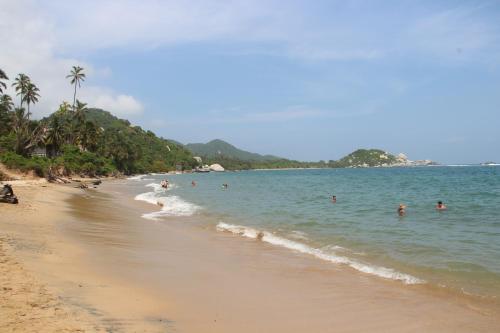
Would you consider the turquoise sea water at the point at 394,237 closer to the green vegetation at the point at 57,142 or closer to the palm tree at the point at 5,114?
the green vegetation at the point at 57,142

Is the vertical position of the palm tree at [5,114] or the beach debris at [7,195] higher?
the palm tree at [5,114]

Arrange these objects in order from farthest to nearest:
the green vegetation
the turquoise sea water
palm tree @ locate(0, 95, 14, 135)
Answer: palm tree @ locate(0, 95, 14, 135) < the green vegetation < the turquoise sea water

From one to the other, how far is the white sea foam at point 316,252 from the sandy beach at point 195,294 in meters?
0.45

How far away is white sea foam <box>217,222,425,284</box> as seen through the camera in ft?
32.8

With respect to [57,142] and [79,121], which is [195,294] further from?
[79,121]

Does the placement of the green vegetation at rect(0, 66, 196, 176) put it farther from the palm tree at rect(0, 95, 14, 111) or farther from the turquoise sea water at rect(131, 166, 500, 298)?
the turquoise sea water at rect(131, 166, 500, 298)

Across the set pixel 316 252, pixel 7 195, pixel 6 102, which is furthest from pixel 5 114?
pixel 316 252

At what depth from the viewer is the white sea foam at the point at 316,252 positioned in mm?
9985

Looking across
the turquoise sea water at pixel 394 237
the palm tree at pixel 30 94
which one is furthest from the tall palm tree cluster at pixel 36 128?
the turquoise sea water at pixel 394 237

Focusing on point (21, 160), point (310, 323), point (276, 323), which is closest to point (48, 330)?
point (276, 323)

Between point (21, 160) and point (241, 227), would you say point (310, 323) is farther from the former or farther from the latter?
point (21, 160)

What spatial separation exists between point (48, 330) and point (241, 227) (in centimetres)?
1379

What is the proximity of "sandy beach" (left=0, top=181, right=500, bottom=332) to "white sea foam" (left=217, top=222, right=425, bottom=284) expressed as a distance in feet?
1.47

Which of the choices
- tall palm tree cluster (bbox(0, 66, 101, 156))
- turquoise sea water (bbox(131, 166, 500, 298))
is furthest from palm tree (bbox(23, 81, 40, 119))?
turquoise sea water (bbox(131, 166, 500, 298))
